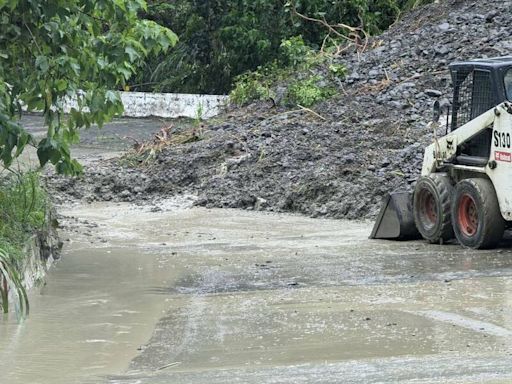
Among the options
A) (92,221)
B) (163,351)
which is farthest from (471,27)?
(163,351)

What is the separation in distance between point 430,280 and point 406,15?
16.3 m

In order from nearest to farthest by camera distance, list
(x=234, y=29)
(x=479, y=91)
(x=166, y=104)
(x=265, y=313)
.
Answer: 1. (x=265, y=313)
2. (x=479, y=91)
3. (x=234, y=29)
4. (x=166, y=104)

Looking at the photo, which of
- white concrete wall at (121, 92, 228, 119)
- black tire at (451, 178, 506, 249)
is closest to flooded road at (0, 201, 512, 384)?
black tire at (451, 178, 506, 249)

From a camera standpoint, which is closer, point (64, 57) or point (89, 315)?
point (89, 315)

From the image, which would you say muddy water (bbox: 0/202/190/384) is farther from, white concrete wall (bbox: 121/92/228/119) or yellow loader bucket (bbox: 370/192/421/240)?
white concrete wall (bbox: 121/92/228/119)

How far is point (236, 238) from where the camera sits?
15.8 m

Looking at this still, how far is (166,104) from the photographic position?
33.0 metres

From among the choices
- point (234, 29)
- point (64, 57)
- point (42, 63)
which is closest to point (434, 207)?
point (64, 57)

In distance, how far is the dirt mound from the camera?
18.6 metres

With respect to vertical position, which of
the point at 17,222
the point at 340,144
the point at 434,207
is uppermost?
the point at 340,144

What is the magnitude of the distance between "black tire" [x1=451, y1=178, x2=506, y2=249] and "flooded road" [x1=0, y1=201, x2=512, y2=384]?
0.22 metres

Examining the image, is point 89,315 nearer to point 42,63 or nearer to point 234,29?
point 42,63

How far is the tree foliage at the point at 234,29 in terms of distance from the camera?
101 ft

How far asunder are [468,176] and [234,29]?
18.4 m
